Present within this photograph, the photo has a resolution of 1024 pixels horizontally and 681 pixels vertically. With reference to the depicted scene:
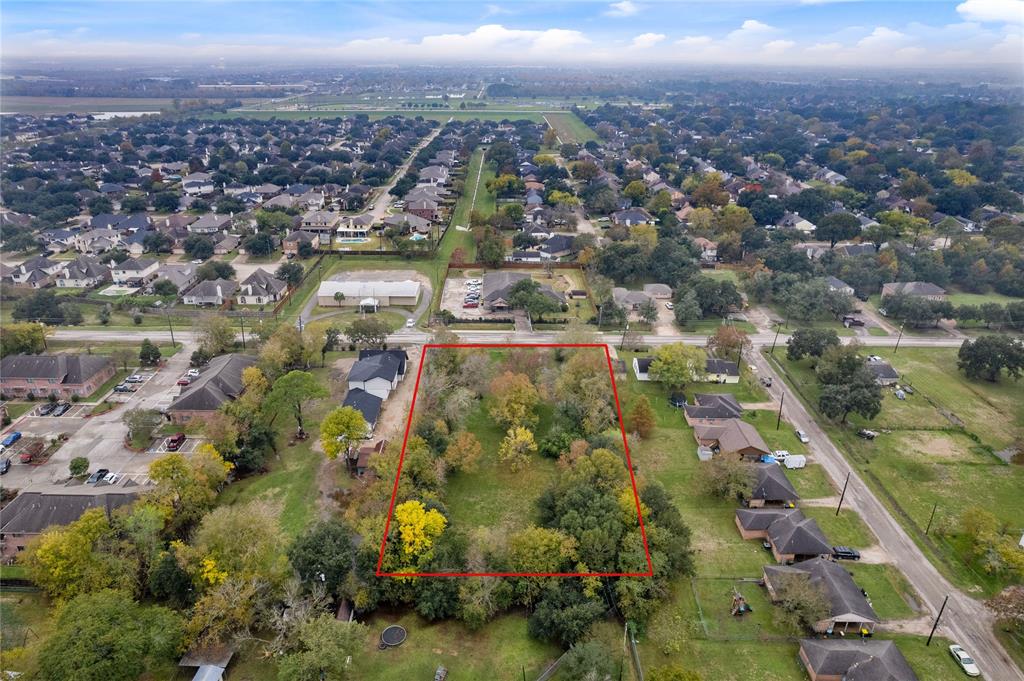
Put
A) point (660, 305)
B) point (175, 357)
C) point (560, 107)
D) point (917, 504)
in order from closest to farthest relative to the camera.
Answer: point (917, 504) → point (175, 357) → point (660, 305) → point (560, 107)

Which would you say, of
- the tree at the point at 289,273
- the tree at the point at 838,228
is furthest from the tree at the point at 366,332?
the tree at the point at 838,228

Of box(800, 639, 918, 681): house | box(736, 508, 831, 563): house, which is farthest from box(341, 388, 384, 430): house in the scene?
box(800, 639, 918, 681): house

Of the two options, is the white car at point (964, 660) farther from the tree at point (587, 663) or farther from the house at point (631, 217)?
the house at point (631, 217)

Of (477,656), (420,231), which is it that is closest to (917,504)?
(477,656)

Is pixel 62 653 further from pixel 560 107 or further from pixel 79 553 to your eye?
pixel 560 107

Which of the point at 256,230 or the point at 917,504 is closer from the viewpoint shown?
the point at 917,504

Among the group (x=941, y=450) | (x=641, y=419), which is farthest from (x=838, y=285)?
(x=641, y=419)
